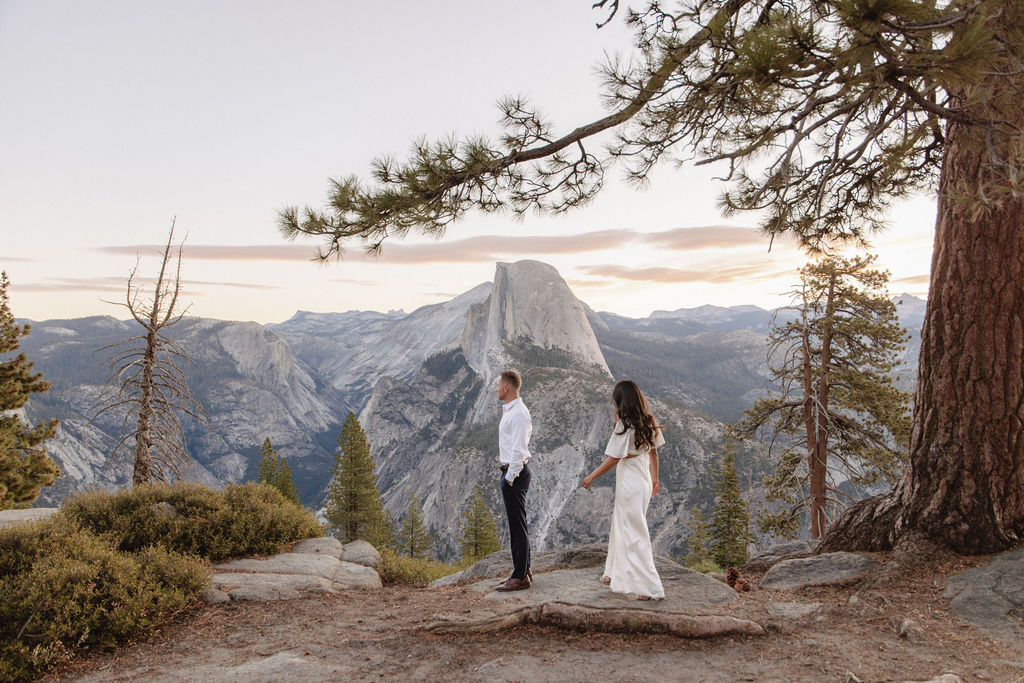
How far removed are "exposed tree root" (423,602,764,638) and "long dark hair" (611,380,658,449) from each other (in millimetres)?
1638

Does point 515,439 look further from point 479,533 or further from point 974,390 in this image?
point 479,533

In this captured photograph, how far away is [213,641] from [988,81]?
9.82 metres

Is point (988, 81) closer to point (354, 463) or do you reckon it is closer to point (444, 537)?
point (354, 463)

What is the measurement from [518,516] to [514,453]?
33.3 inches

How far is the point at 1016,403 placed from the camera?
6.90 metres

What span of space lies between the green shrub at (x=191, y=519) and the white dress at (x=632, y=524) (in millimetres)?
6011

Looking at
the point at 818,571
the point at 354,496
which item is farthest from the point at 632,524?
the point at 354,496

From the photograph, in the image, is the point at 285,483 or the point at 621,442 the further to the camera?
the point at 285,483

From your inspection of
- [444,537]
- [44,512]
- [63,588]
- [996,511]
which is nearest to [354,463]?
[44,512]

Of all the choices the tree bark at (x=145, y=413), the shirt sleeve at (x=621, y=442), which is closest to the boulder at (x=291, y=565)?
the shirt sleeve at (x=621, y=442)

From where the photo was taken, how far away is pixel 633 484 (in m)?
6.33

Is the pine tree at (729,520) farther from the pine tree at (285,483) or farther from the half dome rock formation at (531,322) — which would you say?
the half dome rock formation at (531,322)

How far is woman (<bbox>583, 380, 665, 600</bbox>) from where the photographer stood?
6.20 m

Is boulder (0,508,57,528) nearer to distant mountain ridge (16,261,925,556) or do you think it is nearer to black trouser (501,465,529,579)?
black trouser (501,465,529,579)
